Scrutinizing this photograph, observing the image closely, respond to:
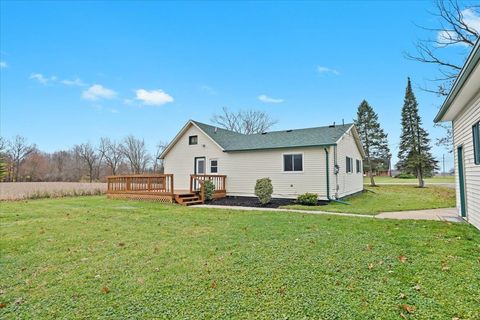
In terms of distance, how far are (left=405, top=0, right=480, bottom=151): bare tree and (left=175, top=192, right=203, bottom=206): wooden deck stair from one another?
1253 centimetres

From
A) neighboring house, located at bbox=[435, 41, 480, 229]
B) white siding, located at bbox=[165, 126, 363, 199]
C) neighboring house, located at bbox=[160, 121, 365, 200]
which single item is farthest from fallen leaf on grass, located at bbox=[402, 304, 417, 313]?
white siding, located at bbox=[165, 126, 363, 199]

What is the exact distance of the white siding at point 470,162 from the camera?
6219 millimetres

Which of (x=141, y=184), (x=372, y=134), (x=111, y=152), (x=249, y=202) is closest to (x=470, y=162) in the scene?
(x=249, y=202)

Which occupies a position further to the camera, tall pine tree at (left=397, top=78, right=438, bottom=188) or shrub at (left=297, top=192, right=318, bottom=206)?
tall pine tree at (left=397, top=78, right=438, bottom=188)

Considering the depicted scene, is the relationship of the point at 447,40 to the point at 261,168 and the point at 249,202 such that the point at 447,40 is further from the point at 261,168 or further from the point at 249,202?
the point at 249,202

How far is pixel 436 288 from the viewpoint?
320cm

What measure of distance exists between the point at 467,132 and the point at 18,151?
162 feet

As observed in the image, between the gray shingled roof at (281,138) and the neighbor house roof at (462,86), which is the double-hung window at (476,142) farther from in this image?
the gray shingled roof at (281,138)

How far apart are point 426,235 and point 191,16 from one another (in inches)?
558

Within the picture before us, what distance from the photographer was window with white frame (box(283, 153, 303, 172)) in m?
14.1

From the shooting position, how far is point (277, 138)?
16.2 meters

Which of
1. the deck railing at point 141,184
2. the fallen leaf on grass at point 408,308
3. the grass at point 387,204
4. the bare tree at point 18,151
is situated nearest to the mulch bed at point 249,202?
the grass at point 387,204

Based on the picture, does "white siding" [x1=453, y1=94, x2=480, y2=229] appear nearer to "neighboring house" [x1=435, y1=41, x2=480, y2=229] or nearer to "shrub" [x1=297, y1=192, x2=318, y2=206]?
"neighboring house" [x1=435, y1=41, x2=480, y2=229]

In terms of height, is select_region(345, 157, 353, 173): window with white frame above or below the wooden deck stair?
above
